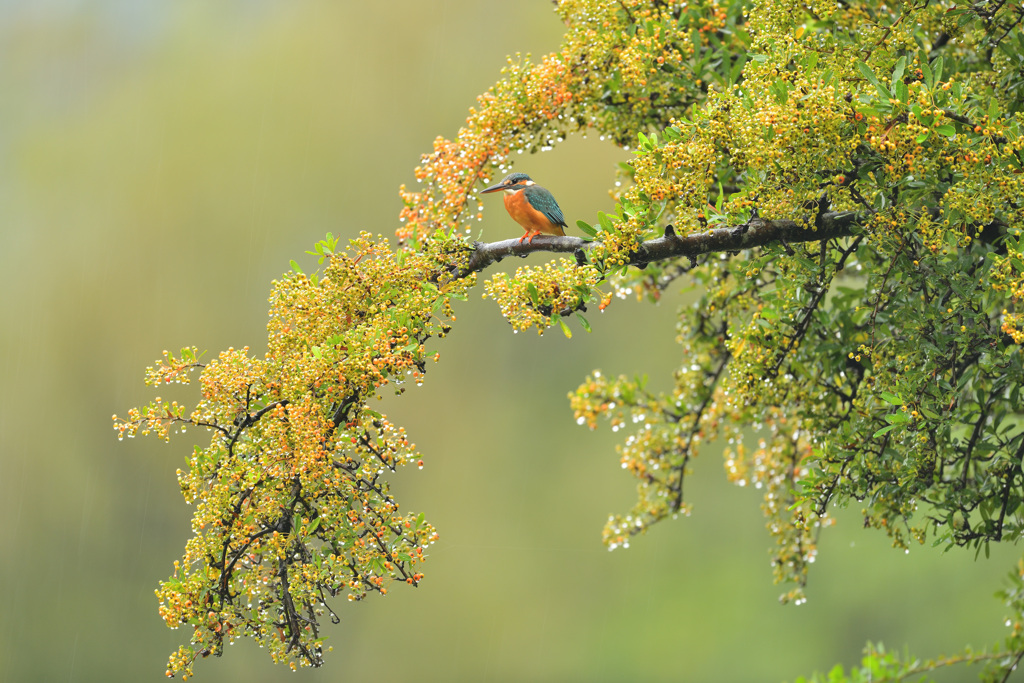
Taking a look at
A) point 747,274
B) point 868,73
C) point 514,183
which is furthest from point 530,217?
point 868,73

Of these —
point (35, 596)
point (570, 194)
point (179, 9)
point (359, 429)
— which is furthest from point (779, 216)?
point (179, 9)

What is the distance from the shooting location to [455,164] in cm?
365

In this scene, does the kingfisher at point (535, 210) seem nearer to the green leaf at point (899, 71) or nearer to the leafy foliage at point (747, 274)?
the leafy foliage at point (747, 274)

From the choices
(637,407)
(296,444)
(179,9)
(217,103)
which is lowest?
A: (296,444)

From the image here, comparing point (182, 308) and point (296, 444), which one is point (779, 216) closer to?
point (296, 444)

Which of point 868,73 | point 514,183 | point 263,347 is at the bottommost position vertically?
point 868,73

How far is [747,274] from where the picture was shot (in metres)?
3.34

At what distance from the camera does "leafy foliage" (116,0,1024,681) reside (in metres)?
2.88

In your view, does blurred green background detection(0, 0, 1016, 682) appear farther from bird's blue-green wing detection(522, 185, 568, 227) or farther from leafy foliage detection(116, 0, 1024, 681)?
bird's blue-green wing detection(522, 185, 568, 227)

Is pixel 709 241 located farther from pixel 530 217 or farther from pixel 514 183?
pixel 514 183

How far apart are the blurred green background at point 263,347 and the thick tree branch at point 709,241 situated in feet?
35.2

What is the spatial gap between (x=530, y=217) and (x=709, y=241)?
A: 71 centimetres

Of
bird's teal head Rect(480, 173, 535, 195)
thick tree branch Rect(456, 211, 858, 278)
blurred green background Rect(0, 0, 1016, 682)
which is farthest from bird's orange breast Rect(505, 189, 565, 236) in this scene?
blurred green background Rect(0, 0, 1016, 682)

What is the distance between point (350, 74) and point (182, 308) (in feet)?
17.4
